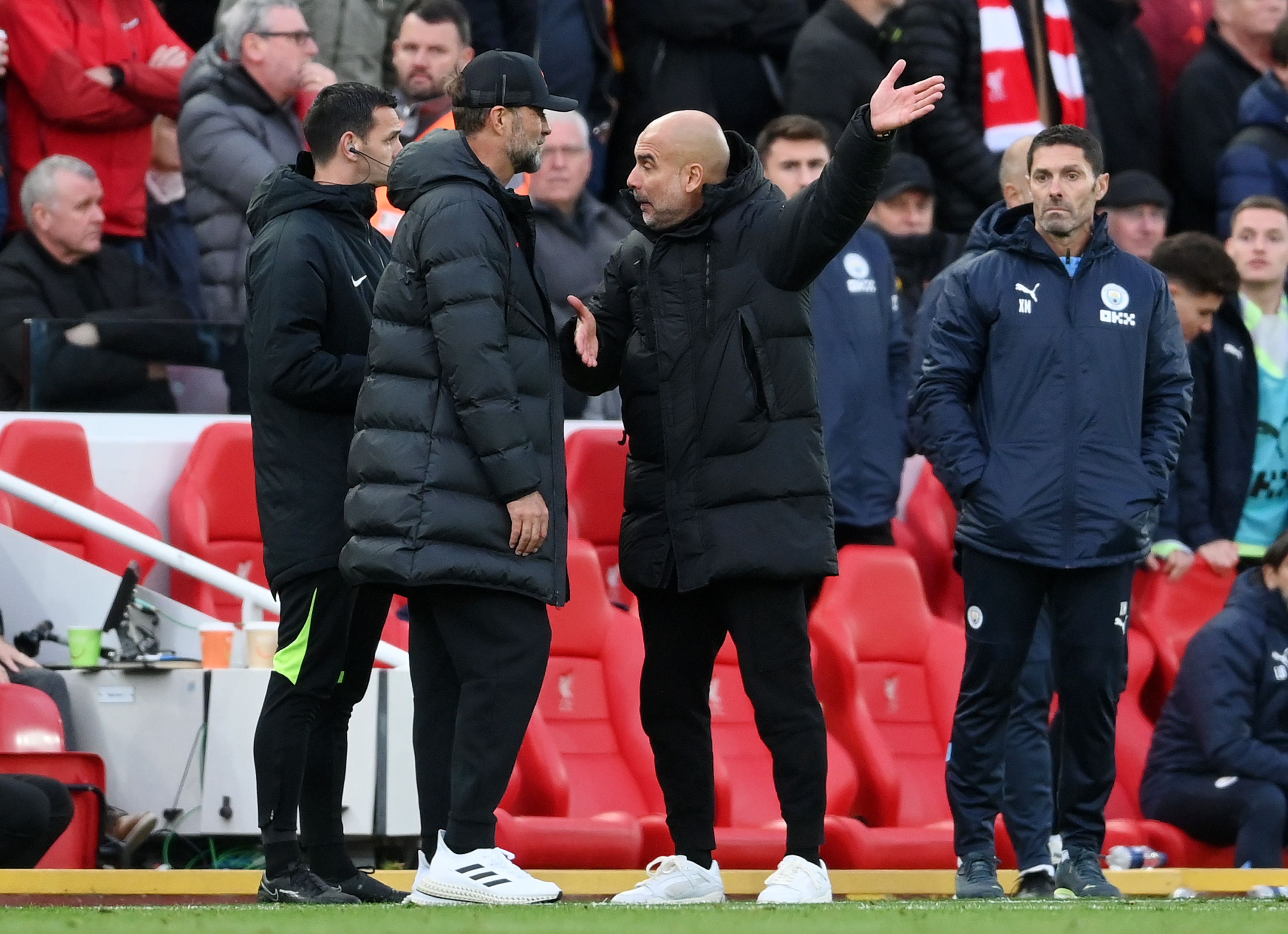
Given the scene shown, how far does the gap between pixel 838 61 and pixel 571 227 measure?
5.16 feet

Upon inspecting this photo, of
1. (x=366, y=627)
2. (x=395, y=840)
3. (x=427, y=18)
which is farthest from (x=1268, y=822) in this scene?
(x=427, y=18)

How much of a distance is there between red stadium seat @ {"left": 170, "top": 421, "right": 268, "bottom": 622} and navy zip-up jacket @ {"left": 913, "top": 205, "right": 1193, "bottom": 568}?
2811 mm

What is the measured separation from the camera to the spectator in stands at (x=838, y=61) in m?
9.76

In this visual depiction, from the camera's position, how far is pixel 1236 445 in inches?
353

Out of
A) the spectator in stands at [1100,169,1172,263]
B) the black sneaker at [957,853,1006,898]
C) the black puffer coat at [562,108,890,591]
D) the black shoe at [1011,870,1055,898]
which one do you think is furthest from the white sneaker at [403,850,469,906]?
the spectator in stands at [1100,169,1172,263]

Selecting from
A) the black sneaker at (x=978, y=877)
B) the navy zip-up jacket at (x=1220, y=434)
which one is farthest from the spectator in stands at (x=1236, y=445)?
the black sneaker at (x=978, y=877)

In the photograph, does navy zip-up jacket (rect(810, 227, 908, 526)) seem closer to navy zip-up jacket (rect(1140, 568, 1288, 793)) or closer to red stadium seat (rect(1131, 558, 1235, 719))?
navy zip-up jacket (rect(1140, 568, 1288, 793))

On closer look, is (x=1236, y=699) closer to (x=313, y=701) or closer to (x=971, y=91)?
(x=971, y=91)

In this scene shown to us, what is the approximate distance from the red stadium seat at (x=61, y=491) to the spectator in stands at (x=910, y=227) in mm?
3309

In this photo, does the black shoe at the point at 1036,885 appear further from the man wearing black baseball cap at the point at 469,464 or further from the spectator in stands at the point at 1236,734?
the spectator in stands at the point at 1236,734

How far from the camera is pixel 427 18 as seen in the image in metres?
9.23

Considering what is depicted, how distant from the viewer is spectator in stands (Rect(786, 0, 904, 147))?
9.76 m

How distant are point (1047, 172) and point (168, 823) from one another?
3289 mm

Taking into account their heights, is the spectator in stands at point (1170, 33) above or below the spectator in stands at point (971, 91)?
above
